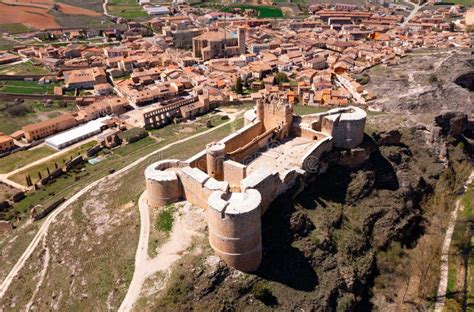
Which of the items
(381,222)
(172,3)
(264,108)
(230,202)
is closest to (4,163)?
(264,108)

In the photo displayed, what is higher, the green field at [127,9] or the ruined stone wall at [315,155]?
the green field at [127,9]

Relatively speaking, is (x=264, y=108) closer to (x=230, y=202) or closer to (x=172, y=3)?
(x=230, y=202)

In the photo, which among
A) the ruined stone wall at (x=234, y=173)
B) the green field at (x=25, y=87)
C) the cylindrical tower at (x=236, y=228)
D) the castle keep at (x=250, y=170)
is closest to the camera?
the cylindrical tower at (x=236, y=228)

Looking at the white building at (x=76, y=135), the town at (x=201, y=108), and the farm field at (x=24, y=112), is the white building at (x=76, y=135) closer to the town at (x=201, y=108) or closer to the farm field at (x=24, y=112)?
the town at (x=201, y=108)

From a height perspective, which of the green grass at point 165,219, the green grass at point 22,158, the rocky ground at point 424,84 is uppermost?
the rocky ground at point 424,84

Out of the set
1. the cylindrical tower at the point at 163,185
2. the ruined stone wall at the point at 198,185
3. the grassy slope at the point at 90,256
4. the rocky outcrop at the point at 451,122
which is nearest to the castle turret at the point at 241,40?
the rocky outcrop at the point at 451,122

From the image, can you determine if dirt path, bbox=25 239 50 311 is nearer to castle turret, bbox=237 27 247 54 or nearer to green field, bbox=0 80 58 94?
Result: green field, bbox=0 80 58 94
